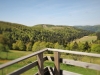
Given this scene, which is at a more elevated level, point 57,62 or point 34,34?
point 57,62

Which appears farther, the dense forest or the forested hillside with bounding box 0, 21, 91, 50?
the forested hillside with bounding box 0, 21, 91, 50

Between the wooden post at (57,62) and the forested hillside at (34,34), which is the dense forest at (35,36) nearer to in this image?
the forested hillside at (34,34)

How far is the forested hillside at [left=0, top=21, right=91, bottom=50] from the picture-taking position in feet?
124

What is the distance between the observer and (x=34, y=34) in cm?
4697

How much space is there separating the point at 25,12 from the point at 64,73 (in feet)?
131

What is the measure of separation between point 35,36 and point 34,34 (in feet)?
4.57

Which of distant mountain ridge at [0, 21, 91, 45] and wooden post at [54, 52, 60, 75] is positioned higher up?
wooden post at [54, 52, 60, 75]

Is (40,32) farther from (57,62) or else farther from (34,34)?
(57,62)

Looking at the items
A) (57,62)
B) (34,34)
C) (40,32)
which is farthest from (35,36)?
(57,62)

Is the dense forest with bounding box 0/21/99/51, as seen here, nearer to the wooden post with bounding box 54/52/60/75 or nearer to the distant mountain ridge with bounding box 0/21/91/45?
the distant mountain ridge with bounding box 0/21/91/45

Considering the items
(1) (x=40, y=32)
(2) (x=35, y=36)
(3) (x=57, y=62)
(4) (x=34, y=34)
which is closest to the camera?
(3) (x=57, y=62)

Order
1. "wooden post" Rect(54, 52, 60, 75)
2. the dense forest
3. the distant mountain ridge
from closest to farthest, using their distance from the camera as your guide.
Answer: "wooden post" Rect(54, 52, 60, 75) → the dense forest → the distant mountain ridge

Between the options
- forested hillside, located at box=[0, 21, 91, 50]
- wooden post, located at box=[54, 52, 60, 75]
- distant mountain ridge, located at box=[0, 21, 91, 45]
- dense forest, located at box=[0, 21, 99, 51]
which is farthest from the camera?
distant mountain ridge, located at box=[0, 21, 91, 45]

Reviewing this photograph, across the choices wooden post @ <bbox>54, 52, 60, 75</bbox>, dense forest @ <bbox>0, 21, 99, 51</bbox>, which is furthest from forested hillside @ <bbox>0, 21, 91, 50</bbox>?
wooden post @ <bbox>54, 52, 60, 75</bbox>
